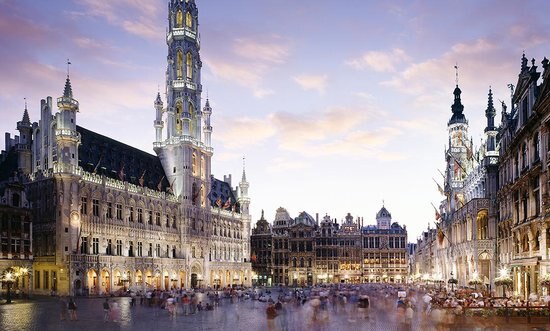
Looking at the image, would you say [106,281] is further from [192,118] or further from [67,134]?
[192,118]

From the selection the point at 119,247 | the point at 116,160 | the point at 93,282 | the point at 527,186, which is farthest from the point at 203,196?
the point at 527,186

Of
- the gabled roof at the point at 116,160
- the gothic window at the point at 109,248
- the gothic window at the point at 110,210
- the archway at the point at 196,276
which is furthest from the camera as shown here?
the archway at the point at 196,276

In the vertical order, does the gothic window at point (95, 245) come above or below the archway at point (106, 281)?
above

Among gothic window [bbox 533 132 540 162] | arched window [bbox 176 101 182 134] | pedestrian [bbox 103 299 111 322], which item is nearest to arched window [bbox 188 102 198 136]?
arched window [bbox 176 101 182 134]

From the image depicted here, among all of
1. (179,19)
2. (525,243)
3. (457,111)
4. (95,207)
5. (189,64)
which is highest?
(179,19)

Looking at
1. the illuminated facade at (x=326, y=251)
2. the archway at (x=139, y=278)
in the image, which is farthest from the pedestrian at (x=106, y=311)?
the illuminated facade at (x=326, y=251)

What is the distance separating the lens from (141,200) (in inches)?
3654

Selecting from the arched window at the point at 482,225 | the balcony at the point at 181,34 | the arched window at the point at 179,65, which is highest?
the balcony at the point at 181,34

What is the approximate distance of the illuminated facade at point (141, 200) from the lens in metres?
76.6

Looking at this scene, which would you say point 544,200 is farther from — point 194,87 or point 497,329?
point 194,87

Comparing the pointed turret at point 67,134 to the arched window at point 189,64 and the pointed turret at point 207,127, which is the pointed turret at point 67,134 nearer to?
the arched window at point 189,64

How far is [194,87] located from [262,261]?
52.8m

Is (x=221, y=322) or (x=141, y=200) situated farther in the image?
(x=141, y=200)

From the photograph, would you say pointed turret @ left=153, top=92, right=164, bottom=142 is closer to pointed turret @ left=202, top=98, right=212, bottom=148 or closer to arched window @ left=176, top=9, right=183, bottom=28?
pointed turret @ left=202, top=98, right=212, bottom=148
